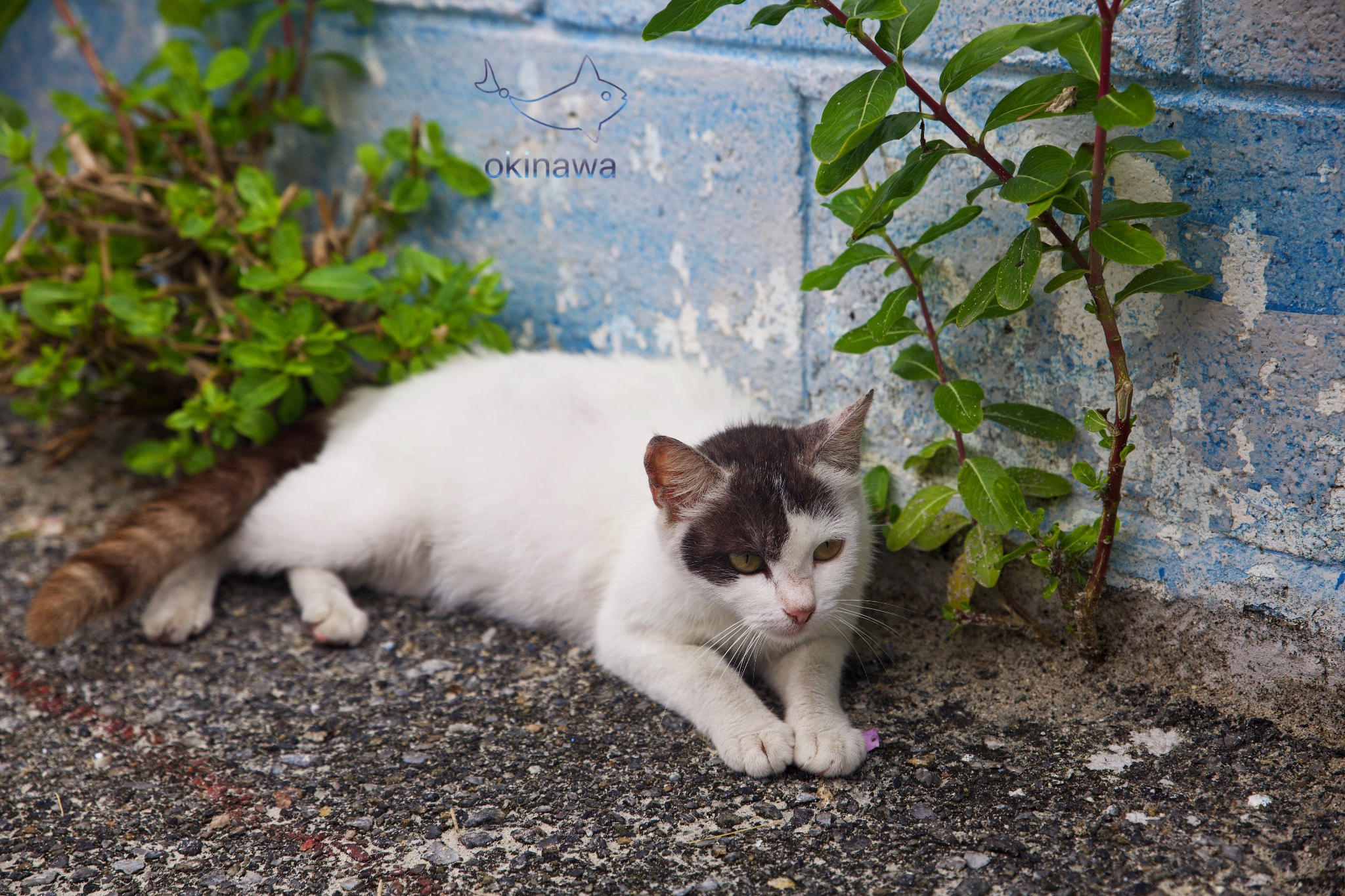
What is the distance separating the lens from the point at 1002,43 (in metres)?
1.84

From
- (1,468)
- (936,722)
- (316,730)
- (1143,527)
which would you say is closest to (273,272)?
(316,730)

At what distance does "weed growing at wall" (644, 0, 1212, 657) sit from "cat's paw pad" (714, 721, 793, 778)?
553 millimetres

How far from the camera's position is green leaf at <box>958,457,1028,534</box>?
2293mm

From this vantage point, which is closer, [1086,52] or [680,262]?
[1086,52]

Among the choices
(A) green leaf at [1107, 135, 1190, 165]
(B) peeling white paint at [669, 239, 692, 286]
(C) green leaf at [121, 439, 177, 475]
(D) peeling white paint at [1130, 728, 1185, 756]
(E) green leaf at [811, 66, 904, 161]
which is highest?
(E) green leaf at [811, 66, 904, 161]

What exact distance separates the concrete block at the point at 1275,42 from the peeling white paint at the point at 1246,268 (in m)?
0.25

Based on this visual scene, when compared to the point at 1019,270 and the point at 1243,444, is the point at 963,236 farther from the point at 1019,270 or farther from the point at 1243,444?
the point at 1243,444

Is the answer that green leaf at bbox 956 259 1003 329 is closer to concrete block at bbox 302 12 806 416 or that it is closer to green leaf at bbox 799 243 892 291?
green leaf at bbox 799 243 892 291

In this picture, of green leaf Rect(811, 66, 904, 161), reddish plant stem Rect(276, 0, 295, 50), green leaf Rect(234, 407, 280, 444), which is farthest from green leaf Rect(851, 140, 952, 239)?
reddish plant stem Rect(276, 0, 295, 50)

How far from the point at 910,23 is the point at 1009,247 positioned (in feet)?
1.70

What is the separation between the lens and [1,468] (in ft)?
13.0

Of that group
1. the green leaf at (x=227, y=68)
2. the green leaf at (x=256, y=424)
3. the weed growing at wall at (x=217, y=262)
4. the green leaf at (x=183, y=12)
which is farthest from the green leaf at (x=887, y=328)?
the green leaf at (x=183, y=12)

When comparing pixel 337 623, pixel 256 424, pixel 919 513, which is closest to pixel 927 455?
pixel 919 513

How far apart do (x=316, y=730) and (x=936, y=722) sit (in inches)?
58.1
